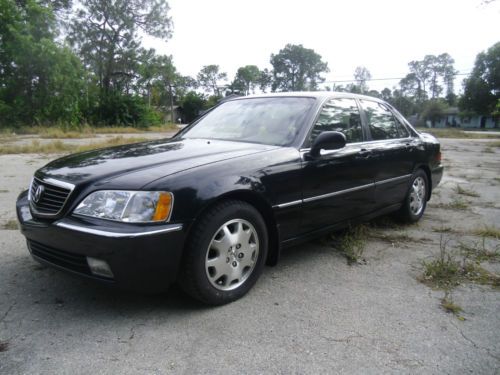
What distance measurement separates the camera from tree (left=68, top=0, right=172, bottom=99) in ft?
118

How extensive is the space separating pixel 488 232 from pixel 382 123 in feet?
5.37

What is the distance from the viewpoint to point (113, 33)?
36969 millimetres

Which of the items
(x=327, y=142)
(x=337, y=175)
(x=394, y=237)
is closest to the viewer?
(x=327, y=142)

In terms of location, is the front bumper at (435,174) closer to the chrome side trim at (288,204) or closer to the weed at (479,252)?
the weed at (479,252)

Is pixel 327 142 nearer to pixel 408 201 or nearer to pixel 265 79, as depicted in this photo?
pixel 408 201

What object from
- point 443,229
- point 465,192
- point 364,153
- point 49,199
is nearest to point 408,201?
point 443,229

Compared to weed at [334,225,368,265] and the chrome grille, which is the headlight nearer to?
the chrome grille

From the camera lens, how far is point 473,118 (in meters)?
68.5

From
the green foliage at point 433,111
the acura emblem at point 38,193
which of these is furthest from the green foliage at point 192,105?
the acura emblem at point 38,193

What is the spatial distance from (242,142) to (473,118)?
76.1 m

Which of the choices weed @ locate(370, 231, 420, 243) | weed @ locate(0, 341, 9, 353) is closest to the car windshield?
weed @ locate(370, 231, 420, 243)

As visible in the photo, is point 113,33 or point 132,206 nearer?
point 132,206

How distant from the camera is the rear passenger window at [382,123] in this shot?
13.9ft

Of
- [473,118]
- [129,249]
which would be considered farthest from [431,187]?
[473,118]
